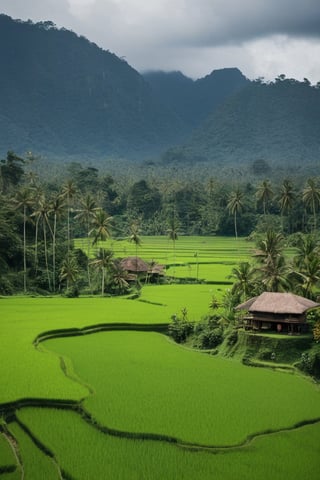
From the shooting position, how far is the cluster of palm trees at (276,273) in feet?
94.2

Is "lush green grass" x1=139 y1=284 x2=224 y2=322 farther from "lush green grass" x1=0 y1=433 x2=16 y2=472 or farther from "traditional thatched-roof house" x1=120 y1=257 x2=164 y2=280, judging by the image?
"lush green grass" x1=0 y1=433 x2=16 y2=472

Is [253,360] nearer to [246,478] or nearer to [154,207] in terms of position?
[246,478]

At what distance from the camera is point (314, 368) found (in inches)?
885

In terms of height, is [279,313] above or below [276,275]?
below

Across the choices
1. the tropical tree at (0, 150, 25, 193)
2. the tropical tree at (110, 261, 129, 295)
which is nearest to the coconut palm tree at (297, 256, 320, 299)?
the tropical tree at (110, 261, 129, 295)

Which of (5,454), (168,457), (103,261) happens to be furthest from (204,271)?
(5,454)

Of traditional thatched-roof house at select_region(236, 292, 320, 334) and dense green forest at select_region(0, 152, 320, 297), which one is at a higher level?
dense green forest at select_region(0, 152, 320, 297)

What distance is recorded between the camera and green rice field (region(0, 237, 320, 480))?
14.0 metres

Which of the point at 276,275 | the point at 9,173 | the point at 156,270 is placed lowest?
the point at 156,270

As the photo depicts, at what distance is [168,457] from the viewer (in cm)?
1441

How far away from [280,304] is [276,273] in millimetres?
4113

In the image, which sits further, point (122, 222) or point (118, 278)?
point (122, 222)

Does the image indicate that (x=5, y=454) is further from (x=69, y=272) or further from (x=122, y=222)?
(x=122, y=222)

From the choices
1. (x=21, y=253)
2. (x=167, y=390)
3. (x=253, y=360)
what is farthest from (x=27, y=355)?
(x=21, y=253)
